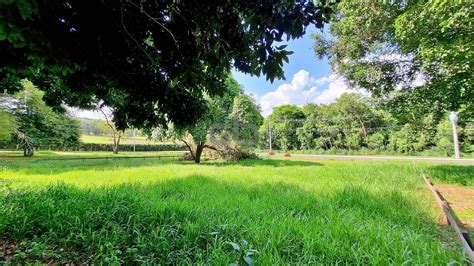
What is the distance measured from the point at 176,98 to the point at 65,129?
29.7m

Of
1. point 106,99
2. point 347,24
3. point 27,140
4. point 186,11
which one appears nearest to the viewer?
point 186,11

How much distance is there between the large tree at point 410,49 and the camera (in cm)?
532

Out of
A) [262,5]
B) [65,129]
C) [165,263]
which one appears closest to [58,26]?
[262,5]

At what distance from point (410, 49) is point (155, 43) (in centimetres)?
805

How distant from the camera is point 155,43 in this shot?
3.34 meters

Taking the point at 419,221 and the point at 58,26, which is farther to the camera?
the point at 419,221

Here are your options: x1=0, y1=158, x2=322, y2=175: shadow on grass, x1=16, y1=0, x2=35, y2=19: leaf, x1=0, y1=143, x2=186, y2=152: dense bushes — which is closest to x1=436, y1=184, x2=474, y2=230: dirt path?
x1=16, y1=0, x2=35, y2=19: leaf

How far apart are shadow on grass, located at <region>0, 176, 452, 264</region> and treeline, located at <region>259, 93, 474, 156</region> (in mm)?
22006

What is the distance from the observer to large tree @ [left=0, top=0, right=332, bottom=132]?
211cm

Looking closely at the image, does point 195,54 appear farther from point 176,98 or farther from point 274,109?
point 274,109

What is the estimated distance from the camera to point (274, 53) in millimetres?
2324

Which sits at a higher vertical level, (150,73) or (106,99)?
(150,73)

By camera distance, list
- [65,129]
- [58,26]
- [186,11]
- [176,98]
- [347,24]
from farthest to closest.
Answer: [65,129]
[347,24]
[176,98]
[186,11]
[58,26]

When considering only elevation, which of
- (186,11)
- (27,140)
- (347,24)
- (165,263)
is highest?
(347,24)
